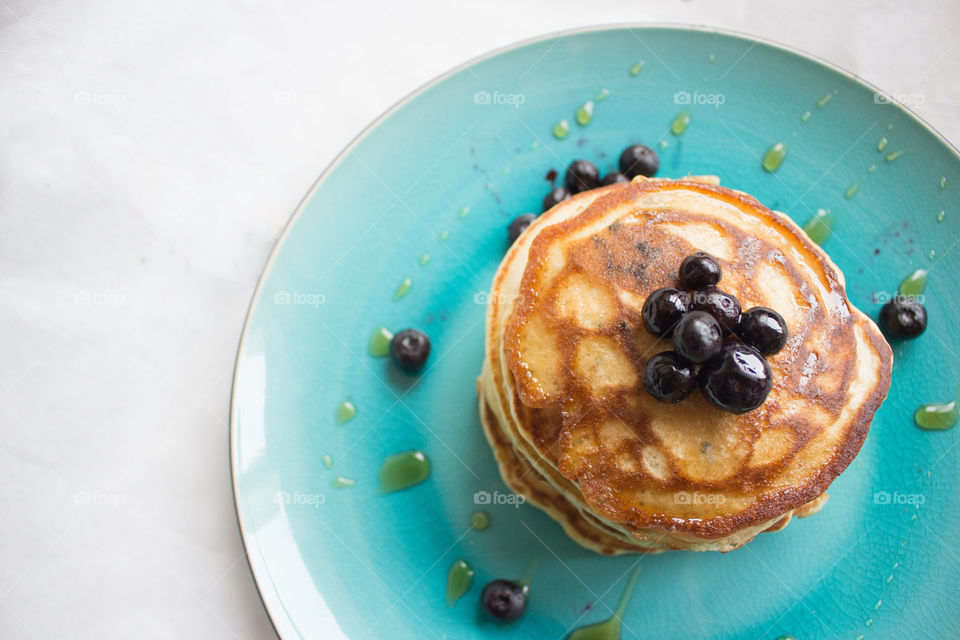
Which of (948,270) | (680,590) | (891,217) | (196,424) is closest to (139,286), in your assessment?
(196,424)

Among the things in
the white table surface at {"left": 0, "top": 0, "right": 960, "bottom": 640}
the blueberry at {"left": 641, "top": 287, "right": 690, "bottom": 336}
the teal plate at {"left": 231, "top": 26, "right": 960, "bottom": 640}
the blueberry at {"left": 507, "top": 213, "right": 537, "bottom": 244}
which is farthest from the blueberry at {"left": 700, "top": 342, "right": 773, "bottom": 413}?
the white table surface at {"left": 0, "top": 0, "right": 960, "bottom": 640}

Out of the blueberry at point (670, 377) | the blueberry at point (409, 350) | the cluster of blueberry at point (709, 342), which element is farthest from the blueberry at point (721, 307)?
the blueberry at point (409, 350)

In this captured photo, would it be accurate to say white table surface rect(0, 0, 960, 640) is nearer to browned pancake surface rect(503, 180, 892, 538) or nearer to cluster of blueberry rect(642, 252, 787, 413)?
browned pancake surface rect(503, 180, 892, 538)

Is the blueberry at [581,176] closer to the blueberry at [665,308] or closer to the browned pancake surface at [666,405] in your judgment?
the browned pancake surface at [666,405]

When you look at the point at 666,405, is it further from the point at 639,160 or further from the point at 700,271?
the point at 639,160

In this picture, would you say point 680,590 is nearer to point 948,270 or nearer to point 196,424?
point 948,270

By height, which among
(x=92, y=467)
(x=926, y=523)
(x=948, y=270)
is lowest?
(x=92, y=467)
